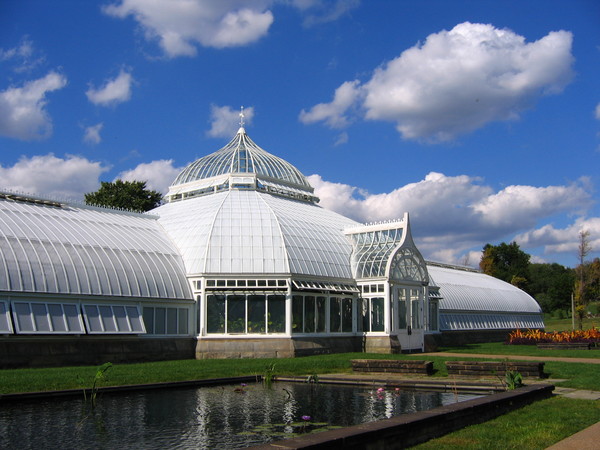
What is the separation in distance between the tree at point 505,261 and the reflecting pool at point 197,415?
91.9m

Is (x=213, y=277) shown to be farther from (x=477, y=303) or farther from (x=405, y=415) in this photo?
(x=477, y=303)

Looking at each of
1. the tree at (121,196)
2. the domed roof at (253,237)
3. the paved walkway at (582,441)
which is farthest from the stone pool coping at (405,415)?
the tree at (121,196)

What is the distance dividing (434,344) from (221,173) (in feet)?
60.1

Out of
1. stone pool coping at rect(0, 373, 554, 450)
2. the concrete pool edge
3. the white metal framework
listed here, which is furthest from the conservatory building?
the concrete pool edge

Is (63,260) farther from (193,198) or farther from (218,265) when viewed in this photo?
(193,198)

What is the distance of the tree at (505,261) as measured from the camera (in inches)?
4171

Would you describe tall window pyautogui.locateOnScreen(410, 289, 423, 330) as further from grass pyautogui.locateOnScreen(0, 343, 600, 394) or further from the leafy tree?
the leafy tree

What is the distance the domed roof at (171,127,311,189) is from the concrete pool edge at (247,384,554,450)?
98.7 feet

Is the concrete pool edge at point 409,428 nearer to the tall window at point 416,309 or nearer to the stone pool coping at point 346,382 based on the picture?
the stone pool coping at point 346,382

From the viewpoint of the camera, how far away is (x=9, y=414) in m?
14.3

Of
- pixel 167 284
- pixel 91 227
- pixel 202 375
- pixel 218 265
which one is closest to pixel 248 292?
pixel 218 265

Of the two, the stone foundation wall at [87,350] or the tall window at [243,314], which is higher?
the tall window at [243,314]

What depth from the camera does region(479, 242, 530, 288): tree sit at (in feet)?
348

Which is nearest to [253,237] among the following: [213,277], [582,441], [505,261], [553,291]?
[213,277]
